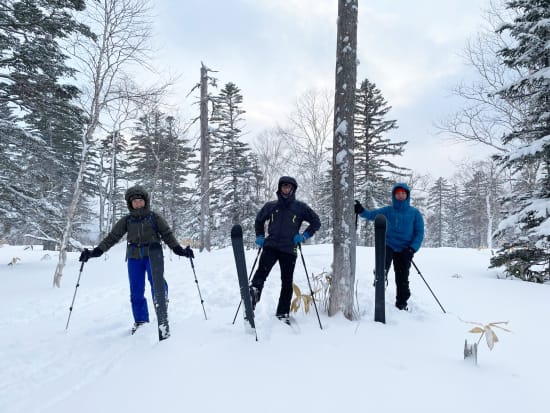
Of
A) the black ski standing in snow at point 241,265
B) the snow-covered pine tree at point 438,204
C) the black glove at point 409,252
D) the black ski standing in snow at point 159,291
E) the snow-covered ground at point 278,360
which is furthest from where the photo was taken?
the snow-covered pine tree at point 438,204

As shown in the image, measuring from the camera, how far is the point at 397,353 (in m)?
3.29

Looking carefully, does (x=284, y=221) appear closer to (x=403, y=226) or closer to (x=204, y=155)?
(x=403, y=226)

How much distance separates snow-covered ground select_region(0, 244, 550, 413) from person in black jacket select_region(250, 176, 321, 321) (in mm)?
531

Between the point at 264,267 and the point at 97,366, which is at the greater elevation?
the point at 264,267

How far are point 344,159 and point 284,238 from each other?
1486 mm

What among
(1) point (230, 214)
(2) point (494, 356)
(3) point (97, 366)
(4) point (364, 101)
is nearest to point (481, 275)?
(2) point (494, 356)

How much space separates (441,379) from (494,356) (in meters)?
0.95

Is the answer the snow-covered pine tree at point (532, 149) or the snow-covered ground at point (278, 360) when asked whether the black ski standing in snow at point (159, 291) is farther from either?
the snow-covered pine tree at point (532, 149)

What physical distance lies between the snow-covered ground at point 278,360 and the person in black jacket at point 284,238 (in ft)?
1.74

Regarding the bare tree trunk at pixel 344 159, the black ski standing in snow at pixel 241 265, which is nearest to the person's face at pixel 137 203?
the black ski standing in snow at pixel 241 265

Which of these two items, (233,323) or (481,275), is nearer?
(233,323)

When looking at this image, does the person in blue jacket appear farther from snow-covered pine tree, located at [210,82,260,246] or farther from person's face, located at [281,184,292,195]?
snow-covered pine tree, located at [210,82,260,246]

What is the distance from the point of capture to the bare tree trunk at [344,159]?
4512mm

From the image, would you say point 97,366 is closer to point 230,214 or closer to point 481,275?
point 481,275
